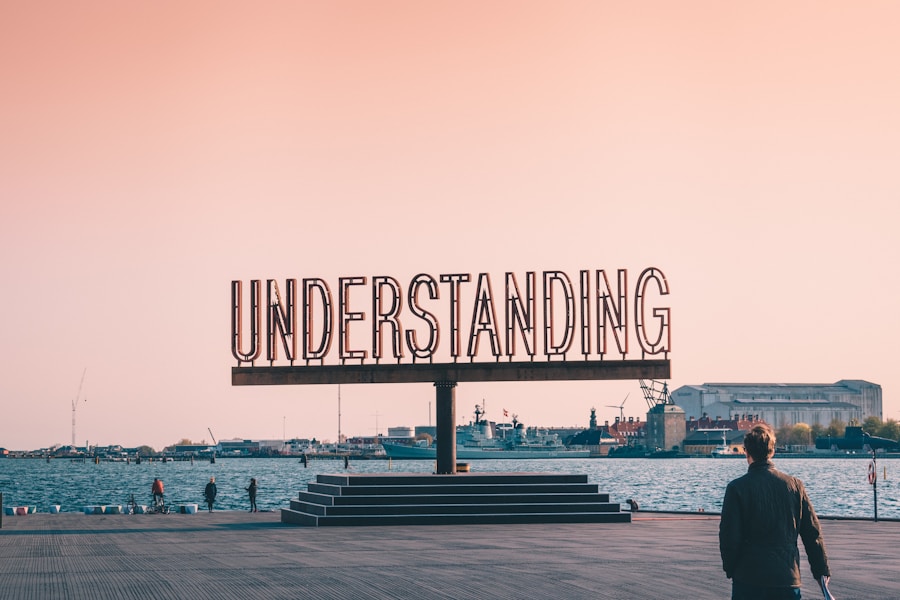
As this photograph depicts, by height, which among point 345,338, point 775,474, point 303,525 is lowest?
point 303,525

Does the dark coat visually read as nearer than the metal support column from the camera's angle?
Yes

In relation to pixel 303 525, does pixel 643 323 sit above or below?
above

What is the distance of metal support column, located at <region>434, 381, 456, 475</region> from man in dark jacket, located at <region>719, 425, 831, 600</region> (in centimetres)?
3681

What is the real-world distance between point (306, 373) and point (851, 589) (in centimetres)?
2979

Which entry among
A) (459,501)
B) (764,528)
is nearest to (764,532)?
(764,528)

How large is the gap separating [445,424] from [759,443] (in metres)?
37.5

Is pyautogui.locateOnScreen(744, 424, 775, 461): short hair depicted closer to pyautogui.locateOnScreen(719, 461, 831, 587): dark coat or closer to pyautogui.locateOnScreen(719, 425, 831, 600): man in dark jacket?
pyautogui.locateOnScreen(719, 425, 831, 600): man in dark jacket

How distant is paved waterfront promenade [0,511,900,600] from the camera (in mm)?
24109

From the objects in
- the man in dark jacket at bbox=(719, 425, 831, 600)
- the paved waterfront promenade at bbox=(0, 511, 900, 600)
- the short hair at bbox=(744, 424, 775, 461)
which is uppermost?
the short hair at bbox=(744, 424, 775, 461)

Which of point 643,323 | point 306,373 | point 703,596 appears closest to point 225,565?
point 703,596

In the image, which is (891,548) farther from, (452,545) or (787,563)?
(787,563)

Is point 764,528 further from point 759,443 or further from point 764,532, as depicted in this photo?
point 759,443

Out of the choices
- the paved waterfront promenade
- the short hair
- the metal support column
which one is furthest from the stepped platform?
the short hair

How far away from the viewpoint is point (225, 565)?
97.0 feet
